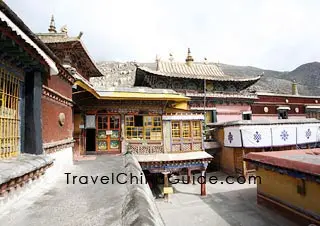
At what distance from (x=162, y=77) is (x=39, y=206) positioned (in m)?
17.3

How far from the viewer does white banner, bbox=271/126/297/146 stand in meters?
17.4

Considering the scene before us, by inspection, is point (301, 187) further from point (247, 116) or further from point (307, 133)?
point (247, 116)

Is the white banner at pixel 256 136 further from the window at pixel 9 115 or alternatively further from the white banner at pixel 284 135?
the window at pixel 9 115

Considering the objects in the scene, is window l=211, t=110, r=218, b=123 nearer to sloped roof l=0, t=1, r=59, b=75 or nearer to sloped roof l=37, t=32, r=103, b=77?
sloped roof l=37, t=32, r=103, b=77

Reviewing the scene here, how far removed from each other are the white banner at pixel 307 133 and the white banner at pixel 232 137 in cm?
578

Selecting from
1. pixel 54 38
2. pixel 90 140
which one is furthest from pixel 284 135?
Result: pixel 54 38

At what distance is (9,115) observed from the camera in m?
4.27

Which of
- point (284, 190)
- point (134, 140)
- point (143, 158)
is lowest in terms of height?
point (284, 190)

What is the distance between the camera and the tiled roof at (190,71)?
20295mm

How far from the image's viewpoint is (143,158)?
12.7 m

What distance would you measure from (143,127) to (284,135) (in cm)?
1189

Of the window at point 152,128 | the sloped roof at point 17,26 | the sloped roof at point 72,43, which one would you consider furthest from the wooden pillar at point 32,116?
the window at point 152,128

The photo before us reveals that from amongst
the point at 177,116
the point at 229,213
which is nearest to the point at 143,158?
the point at 177,116

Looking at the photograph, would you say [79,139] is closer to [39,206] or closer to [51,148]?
[51,148]
